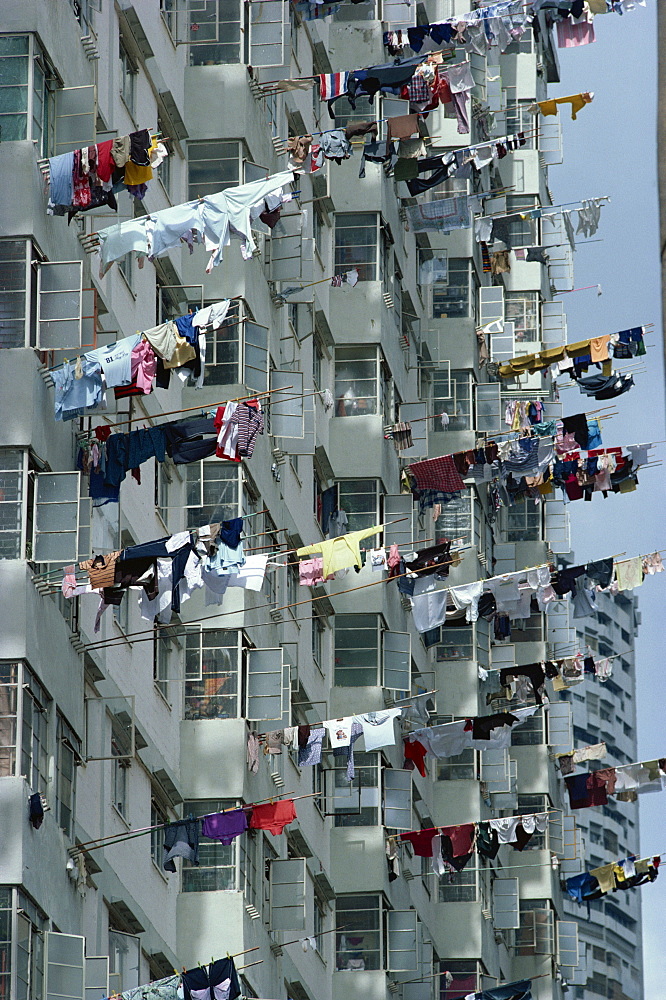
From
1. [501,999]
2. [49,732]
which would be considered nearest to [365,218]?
[501,999]

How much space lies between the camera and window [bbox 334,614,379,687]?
149 feet

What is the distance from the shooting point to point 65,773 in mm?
28406

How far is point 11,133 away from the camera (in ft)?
91.7

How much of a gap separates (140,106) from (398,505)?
44.9 ft

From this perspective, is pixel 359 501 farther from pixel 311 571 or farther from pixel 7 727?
pixel 7 727

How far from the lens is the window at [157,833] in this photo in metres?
33.5

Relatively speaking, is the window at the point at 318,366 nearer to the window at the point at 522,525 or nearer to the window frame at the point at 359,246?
the window frame at the point at 359,246

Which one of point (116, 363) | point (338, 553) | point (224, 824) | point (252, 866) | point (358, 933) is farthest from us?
point (358, 933)

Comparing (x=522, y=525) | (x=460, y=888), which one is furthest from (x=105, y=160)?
(x=522, y=525)

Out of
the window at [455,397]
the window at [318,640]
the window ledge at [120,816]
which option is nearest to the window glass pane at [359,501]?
the window at [318,640]

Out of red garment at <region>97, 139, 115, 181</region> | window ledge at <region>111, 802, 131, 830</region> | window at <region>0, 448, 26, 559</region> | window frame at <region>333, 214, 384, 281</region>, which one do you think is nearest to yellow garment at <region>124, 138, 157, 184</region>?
red garment at <region>97, 139, 115, 181</region>

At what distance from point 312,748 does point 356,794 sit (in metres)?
9.07

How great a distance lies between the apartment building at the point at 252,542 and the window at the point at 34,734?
75 mm

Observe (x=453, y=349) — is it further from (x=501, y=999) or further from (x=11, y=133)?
(x=11, y=133)
